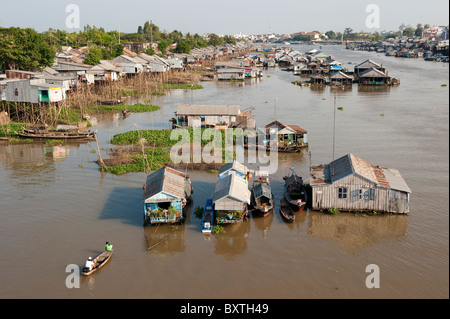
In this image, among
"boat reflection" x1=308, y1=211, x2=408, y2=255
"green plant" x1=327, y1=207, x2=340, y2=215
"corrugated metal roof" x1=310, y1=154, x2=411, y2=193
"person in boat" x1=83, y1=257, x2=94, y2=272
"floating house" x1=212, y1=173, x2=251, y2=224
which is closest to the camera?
"person in boat" x1=83, y1=257, x2=94, y2=272

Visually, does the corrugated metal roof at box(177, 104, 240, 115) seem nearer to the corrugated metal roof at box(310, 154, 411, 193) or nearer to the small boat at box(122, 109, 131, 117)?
the small boat at box(122, 109, 131, 117)

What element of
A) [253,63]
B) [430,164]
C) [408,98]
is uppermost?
[253,63]

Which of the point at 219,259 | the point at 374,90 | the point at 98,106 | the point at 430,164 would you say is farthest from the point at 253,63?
the point at 219,259

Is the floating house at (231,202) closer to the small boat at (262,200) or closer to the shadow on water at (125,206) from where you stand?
the small boat at (262,200)

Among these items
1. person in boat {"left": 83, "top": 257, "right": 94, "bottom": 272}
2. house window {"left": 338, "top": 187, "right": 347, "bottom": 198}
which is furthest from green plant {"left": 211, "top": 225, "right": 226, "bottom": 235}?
house window {"left": 338, "top": 187, "right": 347, "bottom": 198}

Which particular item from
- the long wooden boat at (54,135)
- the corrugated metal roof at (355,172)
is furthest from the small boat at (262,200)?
the long wooden boat at (54,135)

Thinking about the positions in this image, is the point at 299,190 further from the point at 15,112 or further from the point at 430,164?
the point at 15,112
